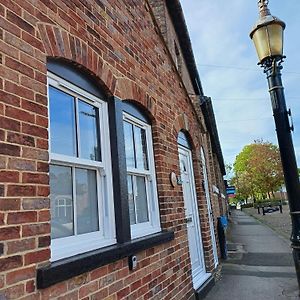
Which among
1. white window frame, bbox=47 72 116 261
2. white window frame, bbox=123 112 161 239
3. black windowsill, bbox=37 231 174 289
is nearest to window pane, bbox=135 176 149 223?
white window frame, bbox=123 112 161 239

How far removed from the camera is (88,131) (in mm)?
3203

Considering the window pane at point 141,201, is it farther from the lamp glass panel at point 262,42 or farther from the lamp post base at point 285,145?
the lamp glass panel at point 262,42

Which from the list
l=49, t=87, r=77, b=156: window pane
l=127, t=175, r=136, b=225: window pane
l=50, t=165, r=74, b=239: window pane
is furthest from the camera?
l=127, t=175, r=136, b=225: window pane

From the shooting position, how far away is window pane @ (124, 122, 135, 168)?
3949 millimetres

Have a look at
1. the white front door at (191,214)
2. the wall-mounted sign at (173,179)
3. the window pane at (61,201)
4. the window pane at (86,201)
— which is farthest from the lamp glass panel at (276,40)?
the window pane at (61,201)

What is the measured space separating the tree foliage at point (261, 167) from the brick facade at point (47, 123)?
42909 millimetres

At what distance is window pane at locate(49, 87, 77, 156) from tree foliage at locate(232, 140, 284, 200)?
44.8m

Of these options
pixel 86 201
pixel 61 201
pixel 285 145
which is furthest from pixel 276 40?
pixel 61 201

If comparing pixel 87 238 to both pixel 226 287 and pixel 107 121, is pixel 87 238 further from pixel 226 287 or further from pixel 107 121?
pixel 226 287

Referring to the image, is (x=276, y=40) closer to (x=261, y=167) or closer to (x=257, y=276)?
(x=257, y=276)

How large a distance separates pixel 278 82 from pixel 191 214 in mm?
3100

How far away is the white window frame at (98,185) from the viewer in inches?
102

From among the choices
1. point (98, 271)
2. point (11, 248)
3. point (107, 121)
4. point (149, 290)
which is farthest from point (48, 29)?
point (149, 290)

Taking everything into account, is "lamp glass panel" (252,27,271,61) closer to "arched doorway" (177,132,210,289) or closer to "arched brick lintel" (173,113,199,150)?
"arched brick lintel" (173,113,199,150)
